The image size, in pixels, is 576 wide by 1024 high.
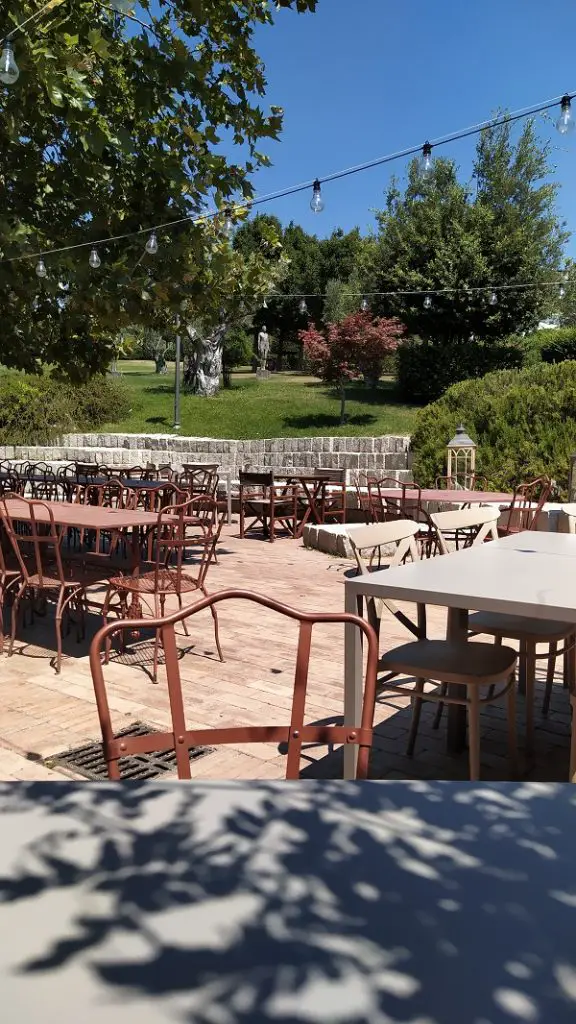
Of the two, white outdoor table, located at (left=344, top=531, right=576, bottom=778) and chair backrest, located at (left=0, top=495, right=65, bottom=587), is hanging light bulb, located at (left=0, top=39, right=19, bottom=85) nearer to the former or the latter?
chair backrest, located at (left=0, top=495, right=65, bottom=587)

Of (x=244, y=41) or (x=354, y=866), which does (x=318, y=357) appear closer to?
(x=244, y=41)

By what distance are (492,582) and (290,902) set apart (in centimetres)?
177

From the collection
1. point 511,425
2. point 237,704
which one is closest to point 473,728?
point 237,704

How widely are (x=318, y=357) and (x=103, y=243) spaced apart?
46.5 ft

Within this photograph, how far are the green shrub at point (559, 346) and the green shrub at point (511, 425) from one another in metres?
11.5

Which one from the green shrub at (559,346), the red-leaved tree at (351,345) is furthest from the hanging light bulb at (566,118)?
the green shrub at (559,346)

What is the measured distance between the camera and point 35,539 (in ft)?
14.1

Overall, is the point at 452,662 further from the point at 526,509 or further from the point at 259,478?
the point at 259,478

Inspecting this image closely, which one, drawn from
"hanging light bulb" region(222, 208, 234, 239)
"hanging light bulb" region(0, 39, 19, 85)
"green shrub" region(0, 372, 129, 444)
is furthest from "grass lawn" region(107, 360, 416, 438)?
"hanging light bulb" region(0, 39, 19, 85)

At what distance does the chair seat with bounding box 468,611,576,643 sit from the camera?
300 centimetres

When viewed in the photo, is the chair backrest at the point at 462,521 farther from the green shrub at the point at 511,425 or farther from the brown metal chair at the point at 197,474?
the green shrub at the point at 511,425

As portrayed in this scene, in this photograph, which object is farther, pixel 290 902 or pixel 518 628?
pixel 518 628

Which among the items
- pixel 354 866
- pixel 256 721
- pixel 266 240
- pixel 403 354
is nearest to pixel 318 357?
pixel 403 354

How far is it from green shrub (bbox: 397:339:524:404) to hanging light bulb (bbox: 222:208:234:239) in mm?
15410
